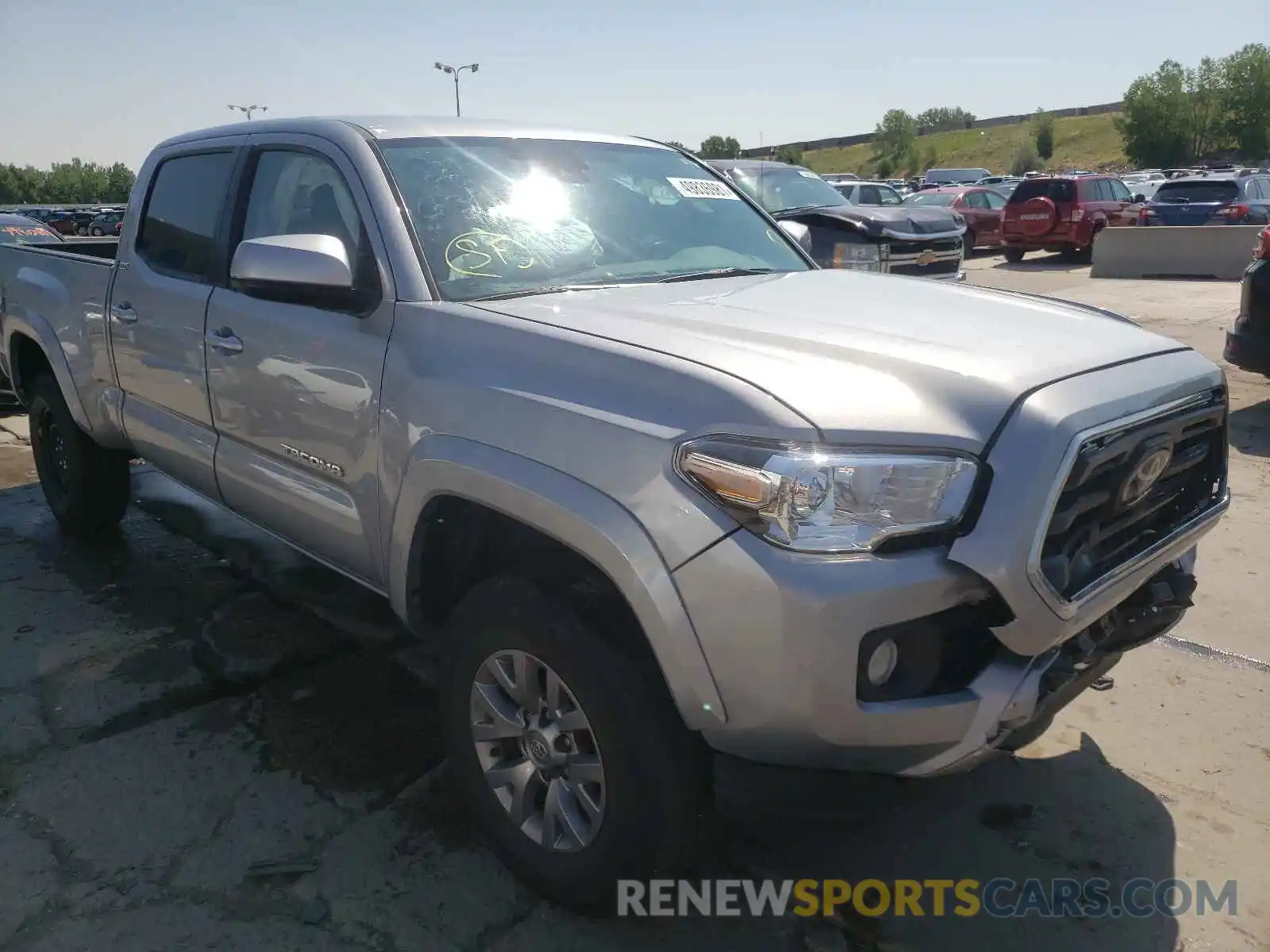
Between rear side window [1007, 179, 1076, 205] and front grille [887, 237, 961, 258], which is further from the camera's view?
rear side window [1007, 179, 1076, 205]

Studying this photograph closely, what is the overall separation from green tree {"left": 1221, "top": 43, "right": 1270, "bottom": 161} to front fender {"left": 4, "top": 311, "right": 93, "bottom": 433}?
81.9 m

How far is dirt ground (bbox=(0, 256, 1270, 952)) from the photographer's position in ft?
8.03

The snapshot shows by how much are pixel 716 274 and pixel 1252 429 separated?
5253 millimetres

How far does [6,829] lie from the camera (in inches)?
112

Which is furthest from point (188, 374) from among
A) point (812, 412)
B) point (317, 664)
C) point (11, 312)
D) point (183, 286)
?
point (812, 412)

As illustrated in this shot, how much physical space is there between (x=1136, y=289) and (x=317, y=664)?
14653 mm

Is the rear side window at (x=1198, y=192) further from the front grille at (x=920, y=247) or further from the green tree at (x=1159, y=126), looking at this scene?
the green tree at (x=1159, y=126)

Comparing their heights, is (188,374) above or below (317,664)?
above

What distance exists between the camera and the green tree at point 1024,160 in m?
82.9

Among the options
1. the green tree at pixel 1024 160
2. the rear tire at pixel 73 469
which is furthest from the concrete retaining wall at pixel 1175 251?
the green tree at pixel 1024 160

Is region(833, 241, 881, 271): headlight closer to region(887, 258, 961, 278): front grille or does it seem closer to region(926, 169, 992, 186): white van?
region(887, 258, 961, 278): front grille

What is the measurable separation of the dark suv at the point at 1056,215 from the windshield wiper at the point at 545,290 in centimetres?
1852

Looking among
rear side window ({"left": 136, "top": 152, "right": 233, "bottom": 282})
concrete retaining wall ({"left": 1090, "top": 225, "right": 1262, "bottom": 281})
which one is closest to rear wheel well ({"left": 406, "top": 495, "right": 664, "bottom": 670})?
rear side window ({"left": 136, "top": 152, "right": 233, "bottom": 282})

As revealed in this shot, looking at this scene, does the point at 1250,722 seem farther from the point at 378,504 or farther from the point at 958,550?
the point at 378,504
